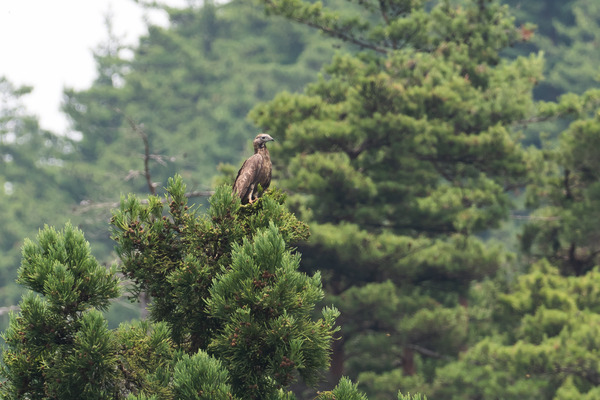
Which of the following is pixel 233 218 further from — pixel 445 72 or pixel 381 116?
pixel 445 72

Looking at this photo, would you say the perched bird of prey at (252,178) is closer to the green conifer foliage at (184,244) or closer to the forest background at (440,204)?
the green conifer foliage at (184,244)

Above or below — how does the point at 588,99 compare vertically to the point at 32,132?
below

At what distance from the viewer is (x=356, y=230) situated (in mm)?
17562

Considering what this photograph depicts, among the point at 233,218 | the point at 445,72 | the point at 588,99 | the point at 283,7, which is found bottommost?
the point at 233,218

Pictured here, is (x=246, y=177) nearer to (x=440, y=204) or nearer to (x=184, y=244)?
(x=184, y=244)

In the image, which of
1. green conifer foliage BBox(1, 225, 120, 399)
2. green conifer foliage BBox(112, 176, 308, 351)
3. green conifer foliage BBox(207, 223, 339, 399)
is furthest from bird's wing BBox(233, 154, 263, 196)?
green conifer foliage BBox(1, 225, 120, 399)

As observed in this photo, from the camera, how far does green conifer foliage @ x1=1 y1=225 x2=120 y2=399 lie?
6.86 metres

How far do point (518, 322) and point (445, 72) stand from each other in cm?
562

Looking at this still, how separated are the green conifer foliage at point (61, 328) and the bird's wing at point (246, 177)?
4.79 ft

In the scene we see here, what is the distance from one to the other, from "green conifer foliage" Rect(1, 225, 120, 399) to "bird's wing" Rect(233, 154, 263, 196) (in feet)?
4.79

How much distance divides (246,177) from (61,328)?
6.90 feet

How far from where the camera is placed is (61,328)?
7.05 m

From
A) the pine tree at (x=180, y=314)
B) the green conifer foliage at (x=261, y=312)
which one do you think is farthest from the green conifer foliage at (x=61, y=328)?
the green conifer foliage at (x=261, y=312)

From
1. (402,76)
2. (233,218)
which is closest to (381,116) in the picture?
(402,76)
